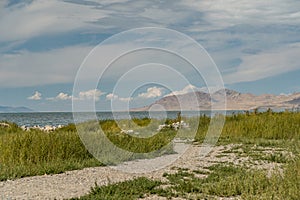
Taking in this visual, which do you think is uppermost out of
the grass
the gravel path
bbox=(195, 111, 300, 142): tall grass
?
bbox=(195, 111, 300, 142): tall grass

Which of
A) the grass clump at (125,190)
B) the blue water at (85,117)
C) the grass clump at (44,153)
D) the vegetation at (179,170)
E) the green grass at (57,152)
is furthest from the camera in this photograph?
the blue water at (85,117)

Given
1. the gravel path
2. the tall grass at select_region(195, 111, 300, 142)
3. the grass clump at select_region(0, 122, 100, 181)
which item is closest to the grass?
the gravel path

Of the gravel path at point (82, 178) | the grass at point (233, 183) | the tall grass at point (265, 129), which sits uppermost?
the tall grass at point (265, 129)

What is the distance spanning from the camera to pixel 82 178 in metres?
8.94

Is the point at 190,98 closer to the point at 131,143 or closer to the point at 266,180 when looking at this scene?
the point at 131,143

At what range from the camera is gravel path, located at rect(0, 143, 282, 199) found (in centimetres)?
753

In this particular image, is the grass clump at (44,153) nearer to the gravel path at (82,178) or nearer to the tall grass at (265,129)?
the gravel path at (82,178)

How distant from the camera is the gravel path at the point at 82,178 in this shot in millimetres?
7532

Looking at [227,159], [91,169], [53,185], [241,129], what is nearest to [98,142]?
[91,169]

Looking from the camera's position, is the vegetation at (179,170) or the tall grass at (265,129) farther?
the tall grass at (265,129)

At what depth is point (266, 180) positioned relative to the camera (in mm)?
7812

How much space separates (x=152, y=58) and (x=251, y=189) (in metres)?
5.04

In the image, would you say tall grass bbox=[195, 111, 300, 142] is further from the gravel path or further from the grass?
the gravel path

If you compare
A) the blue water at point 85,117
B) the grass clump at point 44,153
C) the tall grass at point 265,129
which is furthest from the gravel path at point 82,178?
the tall grass at point 265,129
